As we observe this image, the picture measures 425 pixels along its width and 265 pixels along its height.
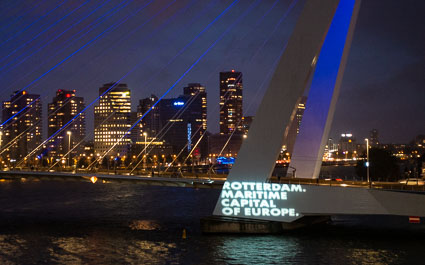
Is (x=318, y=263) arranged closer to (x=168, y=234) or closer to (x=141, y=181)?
(x=168, y=234)

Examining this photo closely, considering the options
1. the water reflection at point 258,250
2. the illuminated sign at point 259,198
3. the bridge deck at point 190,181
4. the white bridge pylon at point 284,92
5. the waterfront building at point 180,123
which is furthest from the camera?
the waterfront building at point 180,123

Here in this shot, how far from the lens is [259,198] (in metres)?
20.8

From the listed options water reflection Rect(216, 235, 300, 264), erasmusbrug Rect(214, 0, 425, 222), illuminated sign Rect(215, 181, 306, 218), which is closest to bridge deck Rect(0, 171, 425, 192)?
illuminated sign Rect(215, 181, 306, 218)

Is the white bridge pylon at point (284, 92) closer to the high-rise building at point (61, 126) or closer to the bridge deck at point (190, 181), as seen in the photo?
the bridge deck at point (190, 181)

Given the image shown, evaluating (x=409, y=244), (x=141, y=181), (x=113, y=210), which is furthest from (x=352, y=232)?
(x=113, y=210)

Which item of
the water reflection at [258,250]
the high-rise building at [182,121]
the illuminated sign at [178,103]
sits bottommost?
the water reflection at [258,250]

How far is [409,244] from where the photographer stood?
1950 centimetres

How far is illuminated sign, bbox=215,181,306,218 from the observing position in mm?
20719

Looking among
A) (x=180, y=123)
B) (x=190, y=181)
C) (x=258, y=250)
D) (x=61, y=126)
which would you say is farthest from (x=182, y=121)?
(x=258, y=250)

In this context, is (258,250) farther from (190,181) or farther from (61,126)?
(61,126)

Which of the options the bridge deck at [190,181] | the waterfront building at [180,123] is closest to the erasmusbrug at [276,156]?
the bridge deck at [190,181]

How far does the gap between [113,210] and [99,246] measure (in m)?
11.6

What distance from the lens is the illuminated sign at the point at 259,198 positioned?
68.0ft

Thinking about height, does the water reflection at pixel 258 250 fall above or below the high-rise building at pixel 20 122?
below
